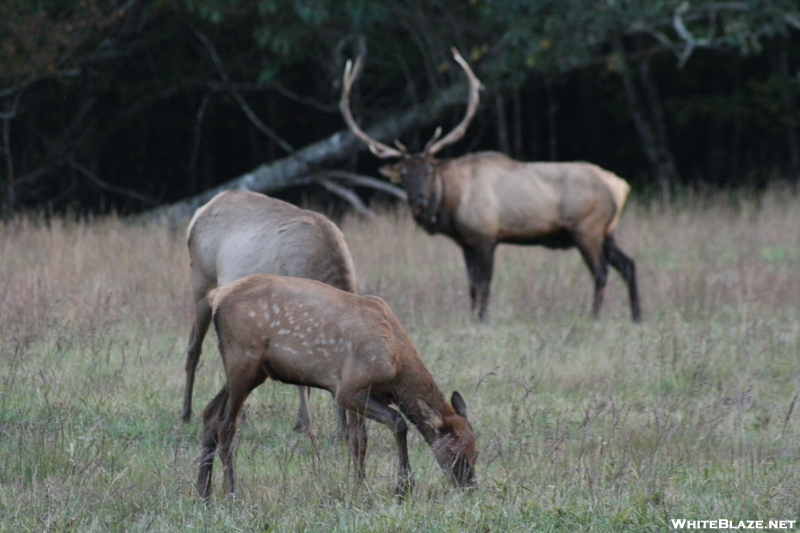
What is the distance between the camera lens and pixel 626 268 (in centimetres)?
942

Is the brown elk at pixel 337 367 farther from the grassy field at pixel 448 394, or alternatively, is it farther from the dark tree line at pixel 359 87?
the dark tree line at pixel 359 87

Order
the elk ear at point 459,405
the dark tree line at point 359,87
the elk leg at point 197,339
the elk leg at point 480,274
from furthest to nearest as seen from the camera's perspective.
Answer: the dark tree line at point 359,87 < the elk leg at point 480,274 < the elk leg at point 197,339 < the elk ear at point 459,405

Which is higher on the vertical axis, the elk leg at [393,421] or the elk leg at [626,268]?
the elk leg at [393,421]

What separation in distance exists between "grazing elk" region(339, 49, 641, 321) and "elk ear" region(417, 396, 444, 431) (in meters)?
4.93

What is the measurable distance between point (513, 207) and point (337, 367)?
548 cm

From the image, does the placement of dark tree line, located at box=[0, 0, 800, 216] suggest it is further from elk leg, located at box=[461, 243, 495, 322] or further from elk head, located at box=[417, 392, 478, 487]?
elk head, located at box=[417, 392, 478, 487]

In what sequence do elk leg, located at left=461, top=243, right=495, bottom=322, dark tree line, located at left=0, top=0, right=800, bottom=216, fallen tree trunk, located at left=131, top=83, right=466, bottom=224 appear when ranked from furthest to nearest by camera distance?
fallen tree trunk, located at left=131, top=83, right=466, bottom=224, dark tree line, located at left=0, top=0, right=800, bottom=216, elk leg, located at left=461, top=243, right=495, bottom=322

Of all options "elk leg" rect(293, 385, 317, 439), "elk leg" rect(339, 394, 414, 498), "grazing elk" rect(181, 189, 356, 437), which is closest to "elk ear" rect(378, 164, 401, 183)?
"grazing elk" rect(181, 189, 356, 437)

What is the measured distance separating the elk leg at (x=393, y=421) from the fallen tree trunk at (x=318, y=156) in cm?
983

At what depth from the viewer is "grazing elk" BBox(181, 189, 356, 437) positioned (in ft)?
19.1

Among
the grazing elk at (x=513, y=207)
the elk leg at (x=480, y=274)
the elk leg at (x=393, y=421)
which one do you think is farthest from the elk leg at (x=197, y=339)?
the grazing elk at (x=513, y=207)

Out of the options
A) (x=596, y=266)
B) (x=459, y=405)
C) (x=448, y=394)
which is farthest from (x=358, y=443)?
(x=596, y=266)

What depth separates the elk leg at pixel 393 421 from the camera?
4.31 metres

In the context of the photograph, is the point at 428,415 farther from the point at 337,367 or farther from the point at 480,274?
the point at 480,274
